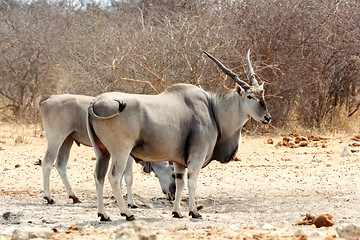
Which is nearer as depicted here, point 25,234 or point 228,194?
point 25,234

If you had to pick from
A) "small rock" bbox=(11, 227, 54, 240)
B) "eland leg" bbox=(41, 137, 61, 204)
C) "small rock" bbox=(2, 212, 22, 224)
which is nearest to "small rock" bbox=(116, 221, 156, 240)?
"small rock" bbox=(11, 227, 54, 240)

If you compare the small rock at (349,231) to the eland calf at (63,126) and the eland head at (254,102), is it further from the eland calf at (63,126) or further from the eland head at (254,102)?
the eland calf at (63,126)

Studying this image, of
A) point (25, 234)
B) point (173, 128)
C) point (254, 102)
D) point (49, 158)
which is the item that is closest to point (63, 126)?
point (49, 158)

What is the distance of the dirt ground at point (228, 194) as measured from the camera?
5.29 m

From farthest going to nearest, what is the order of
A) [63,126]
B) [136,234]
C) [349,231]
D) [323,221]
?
1. [63,126]
2. [323,221]
3. [349,231]
4. [136,234]

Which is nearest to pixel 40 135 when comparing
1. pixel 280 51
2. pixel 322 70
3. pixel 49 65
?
pixel 49 65

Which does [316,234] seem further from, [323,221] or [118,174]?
[118,174]

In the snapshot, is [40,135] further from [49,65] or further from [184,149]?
[184,149]

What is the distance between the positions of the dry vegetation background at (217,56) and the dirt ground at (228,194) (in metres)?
1.54

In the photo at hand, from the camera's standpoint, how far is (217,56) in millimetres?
12047

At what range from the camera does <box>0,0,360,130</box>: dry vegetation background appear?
38.8 ft

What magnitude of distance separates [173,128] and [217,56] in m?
6.17

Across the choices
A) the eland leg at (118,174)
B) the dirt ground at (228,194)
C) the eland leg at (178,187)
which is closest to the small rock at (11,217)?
the dirt ground at (228,194)

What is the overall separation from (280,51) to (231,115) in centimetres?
714
